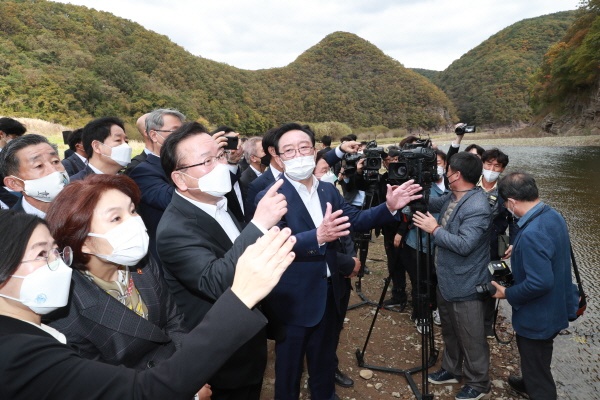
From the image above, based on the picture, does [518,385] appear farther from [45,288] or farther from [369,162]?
Answer: [45,288]

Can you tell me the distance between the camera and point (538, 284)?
218 centimetres

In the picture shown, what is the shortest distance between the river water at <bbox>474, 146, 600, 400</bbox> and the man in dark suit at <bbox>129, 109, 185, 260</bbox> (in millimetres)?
3496

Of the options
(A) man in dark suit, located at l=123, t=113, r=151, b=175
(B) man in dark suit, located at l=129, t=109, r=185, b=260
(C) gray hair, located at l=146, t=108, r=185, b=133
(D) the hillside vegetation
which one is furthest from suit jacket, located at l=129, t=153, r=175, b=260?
(D) the hillside vegetation

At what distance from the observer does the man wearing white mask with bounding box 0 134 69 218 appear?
7.64ft

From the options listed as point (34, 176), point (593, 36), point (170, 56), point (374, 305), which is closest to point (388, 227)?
point (374, 305)

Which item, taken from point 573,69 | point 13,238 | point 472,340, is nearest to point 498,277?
point 472,340

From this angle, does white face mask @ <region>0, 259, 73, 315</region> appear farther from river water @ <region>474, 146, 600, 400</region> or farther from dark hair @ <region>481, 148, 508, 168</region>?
dark hair @ <region>481, 148, 508, 168</region>

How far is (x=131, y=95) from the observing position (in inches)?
1767

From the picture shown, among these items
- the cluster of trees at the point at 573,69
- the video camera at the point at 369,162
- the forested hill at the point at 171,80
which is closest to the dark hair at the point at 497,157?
the video camera at the point at 369,162

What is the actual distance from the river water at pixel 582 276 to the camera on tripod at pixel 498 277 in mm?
1108

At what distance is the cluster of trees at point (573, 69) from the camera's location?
28609 mm

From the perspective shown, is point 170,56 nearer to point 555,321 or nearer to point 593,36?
point 593,36

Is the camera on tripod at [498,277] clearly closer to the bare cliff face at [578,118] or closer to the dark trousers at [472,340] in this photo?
the dark trousers at [472,340]

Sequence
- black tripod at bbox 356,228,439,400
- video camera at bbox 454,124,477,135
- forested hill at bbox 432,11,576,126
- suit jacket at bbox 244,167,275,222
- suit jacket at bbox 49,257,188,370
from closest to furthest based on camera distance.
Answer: suit jacket at bbox 49,257,188,370 < black tripod at bbox 356,228,439,400 < suit jacket at bbox 244,167,275,222 < video camera at bbox 454,124,477,135 < forested hill at bbox 432,11,576,126
